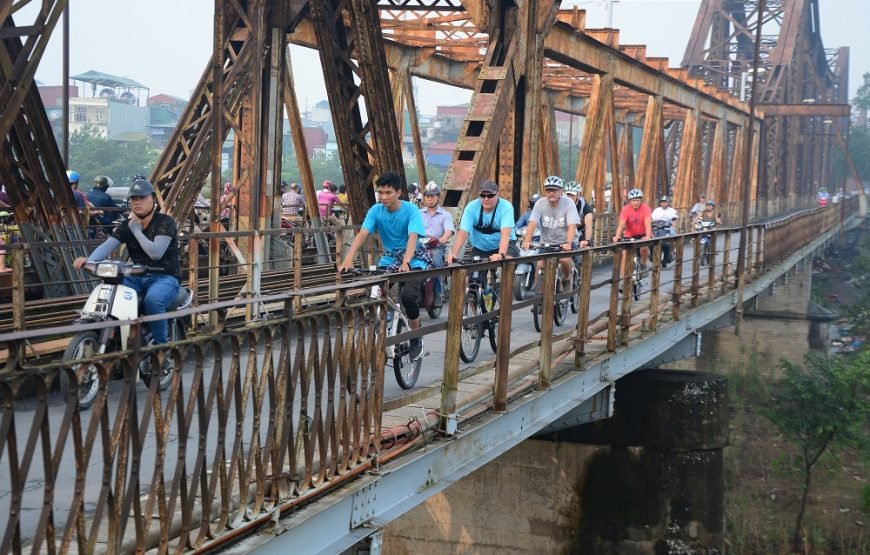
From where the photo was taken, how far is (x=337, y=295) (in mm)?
5441

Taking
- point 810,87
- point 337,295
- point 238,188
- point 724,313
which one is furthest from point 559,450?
point 810,87

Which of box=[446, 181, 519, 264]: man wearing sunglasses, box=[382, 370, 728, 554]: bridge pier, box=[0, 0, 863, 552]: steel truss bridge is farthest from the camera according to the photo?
box=[382, 370, 728, 554]: bridge pier

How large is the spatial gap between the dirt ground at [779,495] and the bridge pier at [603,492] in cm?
773

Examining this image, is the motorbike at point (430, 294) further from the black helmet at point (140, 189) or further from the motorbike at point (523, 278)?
the motorbike at point (523, 278)

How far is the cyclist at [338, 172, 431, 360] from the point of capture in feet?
27.1

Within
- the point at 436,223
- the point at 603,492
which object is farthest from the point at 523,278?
the point at 436,223

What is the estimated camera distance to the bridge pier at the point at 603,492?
1496 centimetres

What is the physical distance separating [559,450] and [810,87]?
76.4 metres

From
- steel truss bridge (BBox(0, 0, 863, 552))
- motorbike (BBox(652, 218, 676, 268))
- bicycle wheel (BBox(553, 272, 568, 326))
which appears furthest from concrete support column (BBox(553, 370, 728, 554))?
motorbike (BBox(652, 218, 676, 268))

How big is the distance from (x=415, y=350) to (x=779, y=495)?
67.7 feet

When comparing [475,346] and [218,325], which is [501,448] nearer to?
[475,346]

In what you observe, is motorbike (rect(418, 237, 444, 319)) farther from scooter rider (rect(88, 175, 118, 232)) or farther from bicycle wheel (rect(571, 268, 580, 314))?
scooter rider (rect(88, 175, 118, 232))

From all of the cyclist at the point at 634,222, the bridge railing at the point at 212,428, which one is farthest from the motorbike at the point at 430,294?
the cyclist at the point at 634,222

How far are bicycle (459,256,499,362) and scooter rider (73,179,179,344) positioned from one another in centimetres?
225
